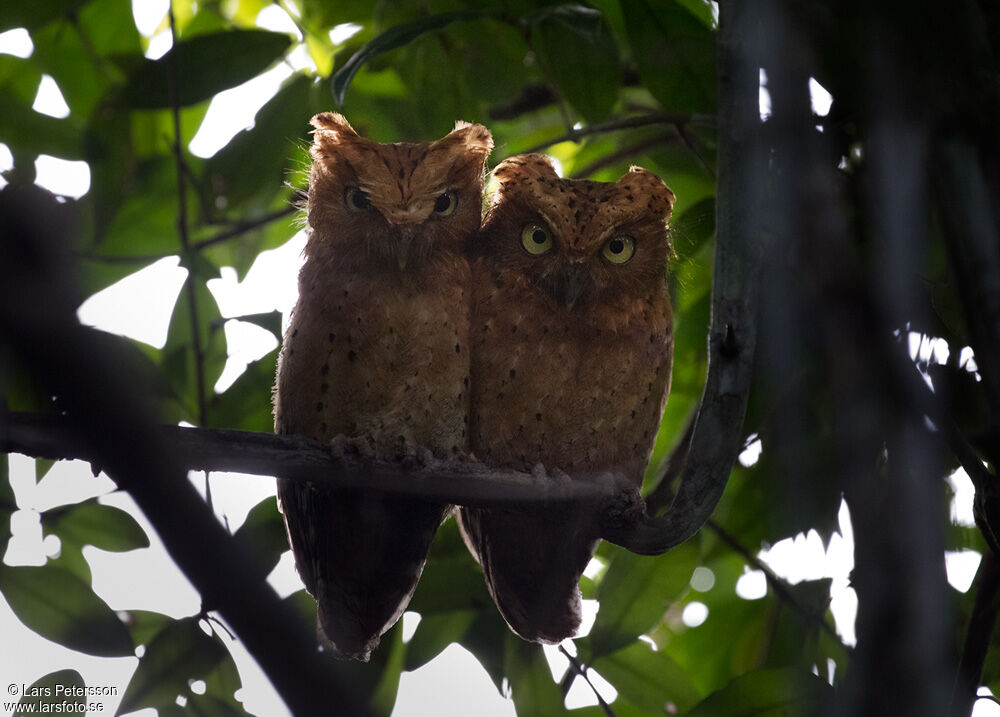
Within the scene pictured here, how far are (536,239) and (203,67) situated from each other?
93 cm

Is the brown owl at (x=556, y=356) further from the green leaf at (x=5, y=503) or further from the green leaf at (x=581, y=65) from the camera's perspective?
the green leaf at (x=5, y=503)

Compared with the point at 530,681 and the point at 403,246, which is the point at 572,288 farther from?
the point at 530,681

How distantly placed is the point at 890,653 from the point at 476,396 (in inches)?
54.7

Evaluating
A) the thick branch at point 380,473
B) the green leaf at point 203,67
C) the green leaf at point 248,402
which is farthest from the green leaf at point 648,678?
the green leaf at point 203,67

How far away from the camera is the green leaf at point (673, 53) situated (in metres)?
2.04

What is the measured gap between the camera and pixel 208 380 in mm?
2402

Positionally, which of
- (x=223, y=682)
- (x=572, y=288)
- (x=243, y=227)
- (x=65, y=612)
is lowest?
(x=223, y=682)

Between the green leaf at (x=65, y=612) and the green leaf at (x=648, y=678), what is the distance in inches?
43.8

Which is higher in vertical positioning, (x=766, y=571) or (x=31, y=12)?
(x=31, y=12)

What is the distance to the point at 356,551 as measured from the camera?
2.21m

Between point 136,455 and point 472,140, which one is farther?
point 472,140

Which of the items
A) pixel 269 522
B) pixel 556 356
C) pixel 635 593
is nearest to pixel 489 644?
pixel 635 593

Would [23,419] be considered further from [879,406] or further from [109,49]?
[109,49]

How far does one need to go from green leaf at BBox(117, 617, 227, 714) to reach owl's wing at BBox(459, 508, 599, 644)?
67 centimetres
